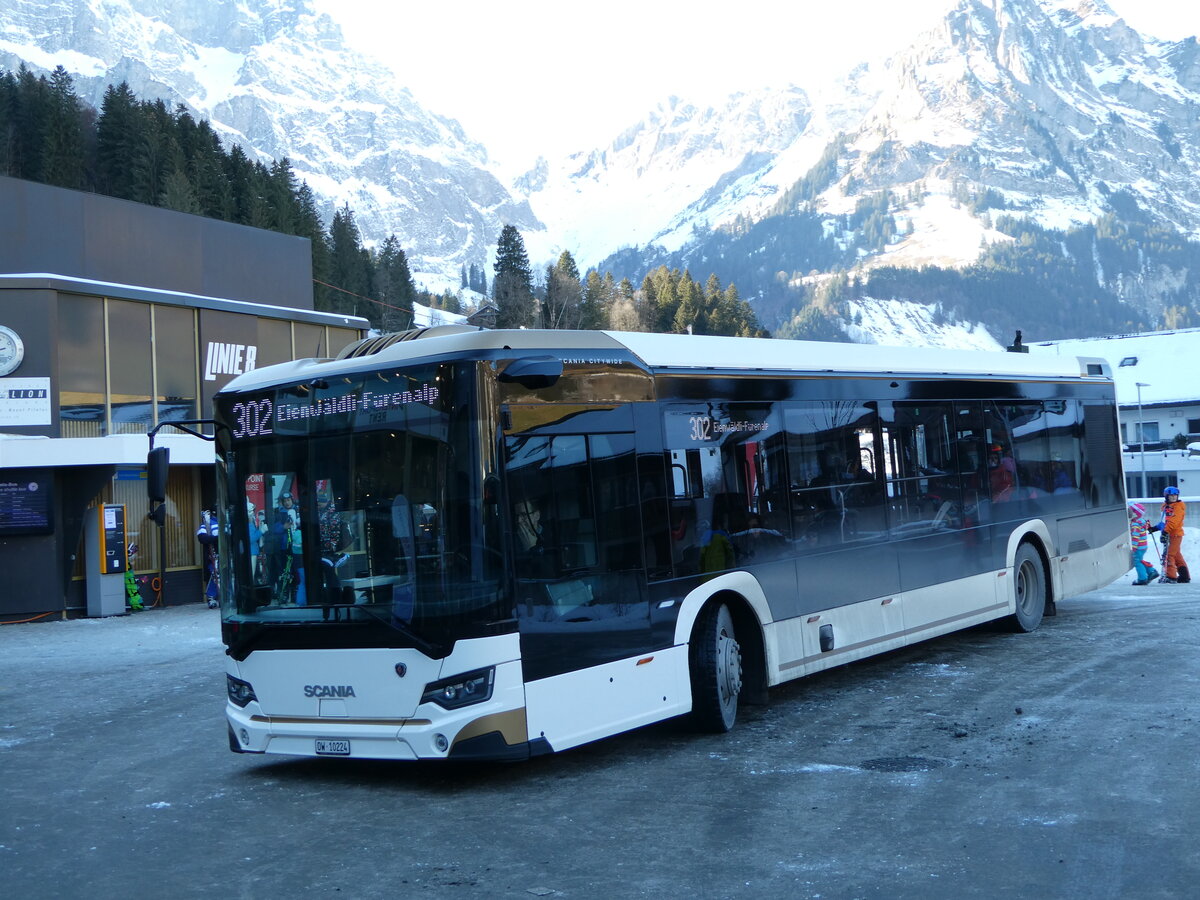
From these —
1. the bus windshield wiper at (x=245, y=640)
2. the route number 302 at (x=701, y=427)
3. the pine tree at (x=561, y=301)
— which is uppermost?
the pine tree at (x=561, y=301)

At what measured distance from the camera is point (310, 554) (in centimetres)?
794

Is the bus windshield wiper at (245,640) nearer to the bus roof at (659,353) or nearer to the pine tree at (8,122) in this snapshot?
the bus roof at (659,353)

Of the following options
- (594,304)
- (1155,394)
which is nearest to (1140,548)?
(1155,394)

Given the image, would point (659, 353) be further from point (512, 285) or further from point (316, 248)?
point (512, 285)

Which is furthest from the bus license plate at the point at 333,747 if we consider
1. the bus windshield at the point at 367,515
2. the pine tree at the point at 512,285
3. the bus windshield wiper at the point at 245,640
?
the pine tree at the point at 512,285

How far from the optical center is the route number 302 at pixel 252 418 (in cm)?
837

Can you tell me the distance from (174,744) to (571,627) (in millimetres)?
3620

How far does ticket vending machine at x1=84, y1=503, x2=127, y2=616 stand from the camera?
71.7ft

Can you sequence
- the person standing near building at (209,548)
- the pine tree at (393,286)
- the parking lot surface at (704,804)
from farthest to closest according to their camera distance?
1. the pine tree at (393,286)
2. the person standing near building at (209,548)
3. the parking lot surface at (704,804)

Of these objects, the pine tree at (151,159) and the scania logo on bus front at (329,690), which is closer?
the scania logo on bus front at (329,690)

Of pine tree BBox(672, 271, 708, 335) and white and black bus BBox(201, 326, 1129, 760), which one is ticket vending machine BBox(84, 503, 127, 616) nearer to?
white and black bus BBox(201, 326, 1129, 760)

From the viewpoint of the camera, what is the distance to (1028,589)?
45.3ft

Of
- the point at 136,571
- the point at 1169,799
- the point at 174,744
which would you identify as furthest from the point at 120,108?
the point at 1169,799

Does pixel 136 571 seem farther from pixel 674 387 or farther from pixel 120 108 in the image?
pixel 120 108
